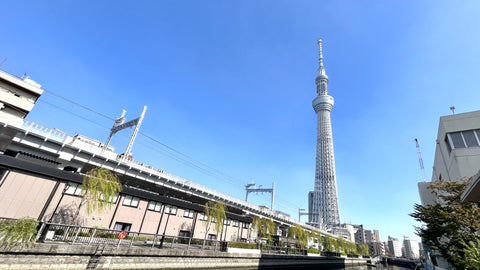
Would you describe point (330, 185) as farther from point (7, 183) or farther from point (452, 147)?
point (7, 183)

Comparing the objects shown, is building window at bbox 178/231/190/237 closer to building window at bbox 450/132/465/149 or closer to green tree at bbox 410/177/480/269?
green tree at bbox 410/177/480/269

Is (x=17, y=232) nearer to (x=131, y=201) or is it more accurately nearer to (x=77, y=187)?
(x=77, y=187)

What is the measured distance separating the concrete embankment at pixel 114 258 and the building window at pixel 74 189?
8.64 m

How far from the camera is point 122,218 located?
2305cm

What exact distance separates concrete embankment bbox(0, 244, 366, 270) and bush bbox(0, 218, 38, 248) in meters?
0.36

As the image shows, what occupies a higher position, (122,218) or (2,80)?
(2,80)

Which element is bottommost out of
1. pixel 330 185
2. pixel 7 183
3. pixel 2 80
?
pixel 7 183

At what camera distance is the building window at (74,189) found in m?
19.7

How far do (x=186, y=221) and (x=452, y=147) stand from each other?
3452 centimetres

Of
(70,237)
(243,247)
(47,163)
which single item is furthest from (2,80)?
(243,247)

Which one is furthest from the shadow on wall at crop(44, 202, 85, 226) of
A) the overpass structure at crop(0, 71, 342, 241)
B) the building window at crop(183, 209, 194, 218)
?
the building window at crop(183, 209, 194, 218)

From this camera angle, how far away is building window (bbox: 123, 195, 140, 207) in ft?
A: 77.5

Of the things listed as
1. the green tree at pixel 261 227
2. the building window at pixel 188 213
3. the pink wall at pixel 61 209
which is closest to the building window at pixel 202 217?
the building window at pixel 188 213

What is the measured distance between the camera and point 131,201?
2405cm
